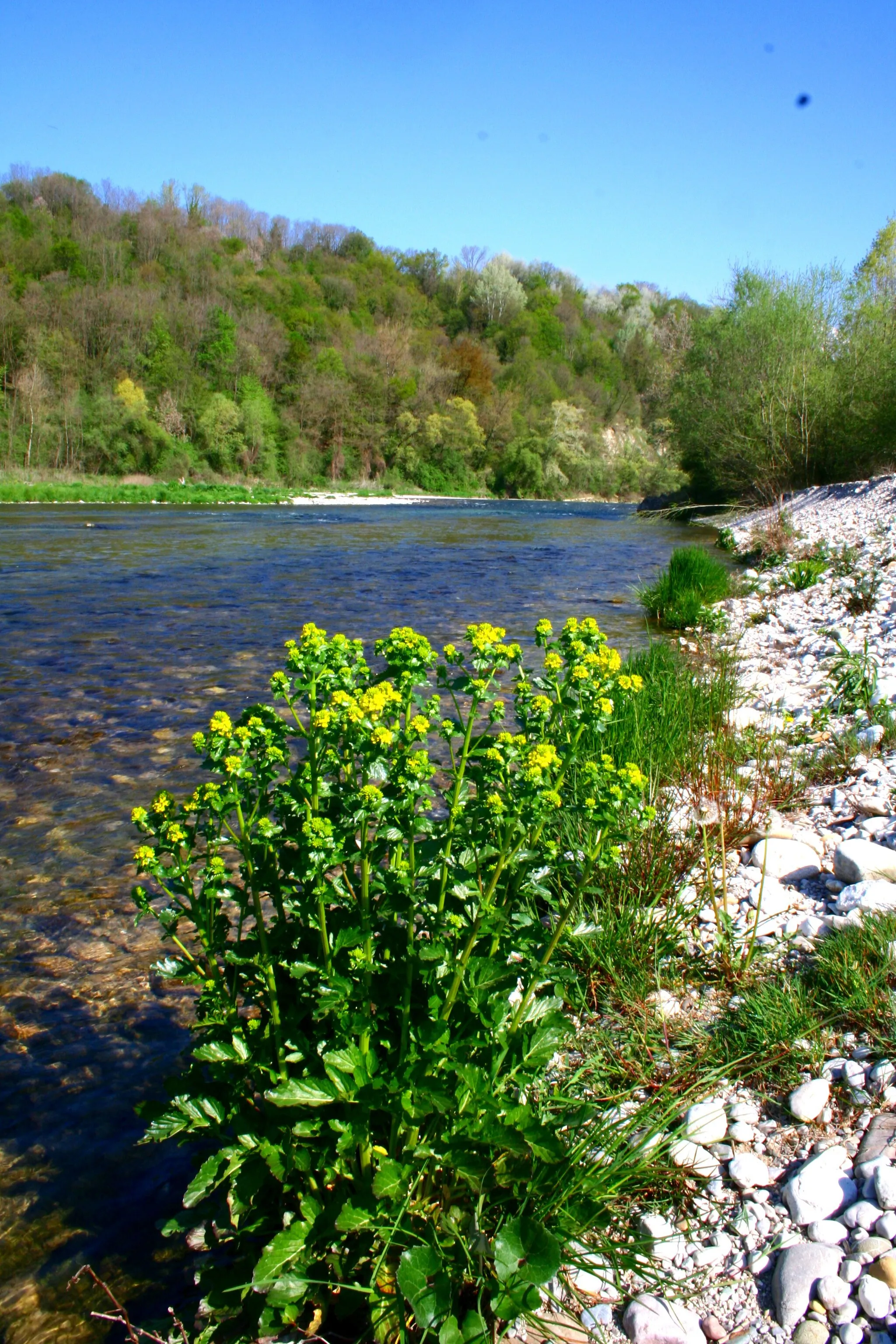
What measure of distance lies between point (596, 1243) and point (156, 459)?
67181mm

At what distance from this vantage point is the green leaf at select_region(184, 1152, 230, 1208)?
2.02m

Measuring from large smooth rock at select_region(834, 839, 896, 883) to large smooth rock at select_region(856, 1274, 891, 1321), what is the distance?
192 centimetres

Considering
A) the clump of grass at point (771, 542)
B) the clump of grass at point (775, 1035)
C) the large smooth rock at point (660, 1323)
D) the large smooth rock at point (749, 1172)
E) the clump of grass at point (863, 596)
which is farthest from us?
the clump of grass at point (771, 542)

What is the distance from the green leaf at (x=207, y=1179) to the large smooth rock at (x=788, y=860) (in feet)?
8.94

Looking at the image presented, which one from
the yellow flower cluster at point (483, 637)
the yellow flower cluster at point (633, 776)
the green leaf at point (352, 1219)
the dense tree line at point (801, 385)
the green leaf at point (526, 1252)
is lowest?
the green leaf at point (526, 1252)

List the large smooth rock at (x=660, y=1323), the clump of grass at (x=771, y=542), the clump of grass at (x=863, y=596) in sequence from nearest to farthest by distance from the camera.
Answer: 1. the large smooth rock at (x=660, y=1323)
2. the clump of grass at (x=863, y=596)
3. the clump of grass at (x=771, y=542)

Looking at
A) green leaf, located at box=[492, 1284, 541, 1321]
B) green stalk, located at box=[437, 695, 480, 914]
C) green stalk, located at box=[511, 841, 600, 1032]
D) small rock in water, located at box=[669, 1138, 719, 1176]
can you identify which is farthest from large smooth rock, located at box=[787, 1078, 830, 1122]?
green stalk, located at box=[437, 695, 480, 914]

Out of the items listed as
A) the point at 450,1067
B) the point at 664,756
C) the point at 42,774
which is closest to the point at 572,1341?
the point at 450,1067

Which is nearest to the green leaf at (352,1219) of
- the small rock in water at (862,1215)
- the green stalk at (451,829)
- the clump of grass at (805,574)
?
the green stalk at (451,829)

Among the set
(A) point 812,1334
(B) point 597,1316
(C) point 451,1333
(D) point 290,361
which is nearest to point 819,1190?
(A) point 812,1334

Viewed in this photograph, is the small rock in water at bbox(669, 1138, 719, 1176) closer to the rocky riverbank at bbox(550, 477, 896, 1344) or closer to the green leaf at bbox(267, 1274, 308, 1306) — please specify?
the rocky riverbank at bbox(550, 477, 896, 1344)

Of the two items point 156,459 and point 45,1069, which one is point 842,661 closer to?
point 45,1069

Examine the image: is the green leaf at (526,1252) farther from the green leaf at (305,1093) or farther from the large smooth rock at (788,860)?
the large smooth rock at (788,860)

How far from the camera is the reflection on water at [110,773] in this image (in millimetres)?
2865
